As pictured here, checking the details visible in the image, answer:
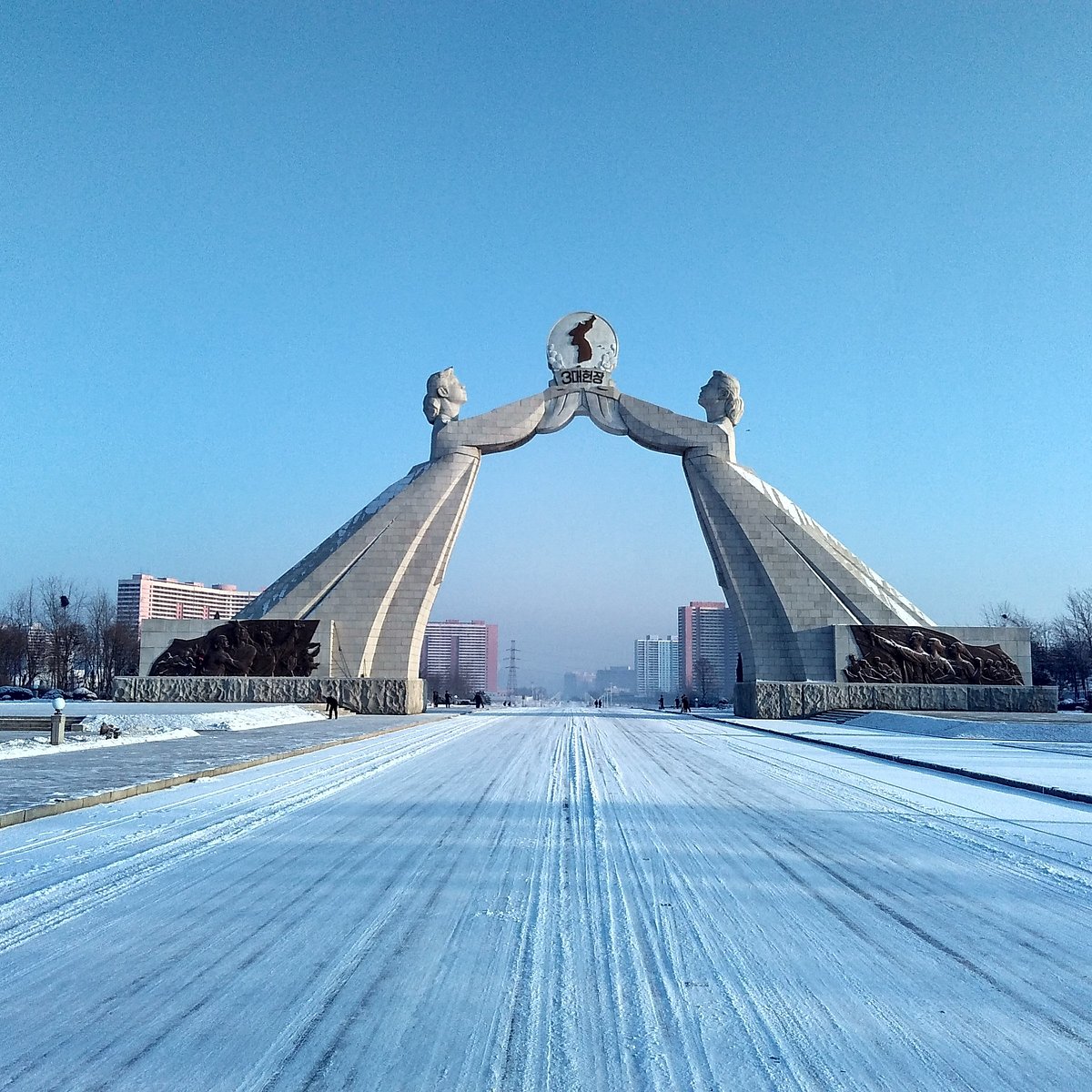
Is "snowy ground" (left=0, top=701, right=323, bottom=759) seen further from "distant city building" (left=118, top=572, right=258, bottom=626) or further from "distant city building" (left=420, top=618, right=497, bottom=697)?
"distant city building" (left=420, top=618, right=497, bottom=697)

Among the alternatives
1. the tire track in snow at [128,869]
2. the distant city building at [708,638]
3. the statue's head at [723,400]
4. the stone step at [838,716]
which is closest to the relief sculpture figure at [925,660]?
the stone step at [838,716]

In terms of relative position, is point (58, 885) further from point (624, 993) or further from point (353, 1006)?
point (624, 993)

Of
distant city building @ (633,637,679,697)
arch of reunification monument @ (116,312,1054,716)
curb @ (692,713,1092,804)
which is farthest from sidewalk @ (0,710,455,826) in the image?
distant city building @ (633,637,679,697)

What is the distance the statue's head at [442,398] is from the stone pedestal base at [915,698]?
14.1m

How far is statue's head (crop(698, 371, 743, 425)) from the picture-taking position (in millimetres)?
28234

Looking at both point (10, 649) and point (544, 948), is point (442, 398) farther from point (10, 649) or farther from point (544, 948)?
point (10, 649)

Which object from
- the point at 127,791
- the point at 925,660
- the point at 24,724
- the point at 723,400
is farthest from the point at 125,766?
the point at 723,400

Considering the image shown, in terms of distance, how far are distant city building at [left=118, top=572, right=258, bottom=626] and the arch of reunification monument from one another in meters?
78.6

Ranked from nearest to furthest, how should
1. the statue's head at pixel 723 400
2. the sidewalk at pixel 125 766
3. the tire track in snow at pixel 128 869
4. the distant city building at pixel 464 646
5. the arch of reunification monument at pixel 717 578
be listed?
the tire track in snow at pixel 128 869 → the sidewalk at pixel 125 766 → the arch of reunification monument at pixel 717 578 → the statue's head at pixel 723 400 → the distant city building at pixel 464 646

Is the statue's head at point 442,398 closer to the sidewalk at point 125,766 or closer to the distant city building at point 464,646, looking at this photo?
the sidewalk at point 125,766

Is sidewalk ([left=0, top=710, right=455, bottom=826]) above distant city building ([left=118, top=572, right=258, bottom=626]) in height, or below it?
below

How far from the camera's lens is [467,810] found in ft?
21.1

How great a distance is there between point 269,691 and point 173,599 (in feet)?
304

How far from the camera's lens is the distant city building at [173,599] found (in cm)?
10138
